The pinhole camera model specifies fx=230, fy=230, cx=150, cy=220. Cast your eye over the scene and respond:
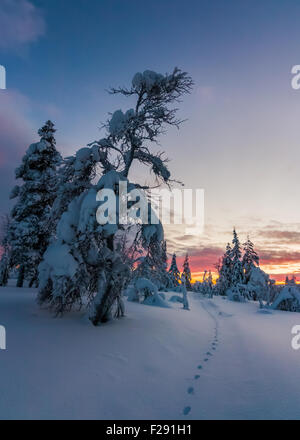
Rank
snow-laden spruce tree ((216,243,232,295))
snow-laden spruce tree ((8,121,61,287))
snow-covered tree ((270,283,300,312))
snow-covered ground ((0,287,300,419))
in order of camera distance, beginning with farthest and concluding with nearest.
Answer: snow-laden spruce tree ((216,243,232,295)), snow-covered tree ((270,283,300,312)), snow-laden spruce tree ((8,121,61,287)), snow-covered ground ((0,287,300,419))

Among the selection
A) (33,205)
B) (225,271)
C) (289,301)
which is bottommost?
(225,271)

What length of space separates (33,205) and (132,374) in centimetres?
1520

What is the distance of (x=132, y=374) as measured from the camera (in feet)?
14.9

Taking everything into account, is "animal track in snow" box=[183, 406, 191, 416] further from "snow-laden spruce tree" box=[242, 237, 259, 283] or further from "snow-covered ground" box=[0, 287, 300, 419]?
"snow-laden spruce tree" box=[242, 237, 259, 283]

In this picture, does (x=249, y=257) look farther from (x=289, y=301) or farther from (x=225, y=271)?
(x=289, y=301)

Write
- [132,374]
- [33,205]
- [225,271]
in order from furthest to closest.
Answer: [225,271], [33,205], [132,374]

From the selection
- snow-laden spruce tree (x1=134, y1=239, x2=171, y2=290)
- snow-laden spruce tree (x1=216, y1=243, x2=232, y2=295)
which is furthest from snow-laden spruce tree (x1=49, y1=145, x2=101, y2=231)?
snow-laden spruce tree (x1=216, y1=243, x2=232, y2=295)

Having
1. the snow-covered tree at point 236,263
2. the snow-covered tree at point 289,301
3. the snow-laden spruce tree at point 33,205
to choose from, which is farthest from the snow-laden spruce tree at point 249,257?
Result: the snow-laden spruce tree at point 33,205

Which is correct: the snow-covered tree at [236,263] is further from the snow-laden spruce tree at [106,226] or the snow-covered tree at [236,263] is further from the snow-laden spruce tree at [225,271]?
the snow-laden spruce tree at [106,226]

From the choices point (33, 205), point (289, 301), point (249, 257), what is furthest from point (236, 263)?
point (33, 205)

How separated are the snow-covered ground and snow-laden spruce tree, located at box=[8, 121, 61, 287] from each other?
963 centimetres

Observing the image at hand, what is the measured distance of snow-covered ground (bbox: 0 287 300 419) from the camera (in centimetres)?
340

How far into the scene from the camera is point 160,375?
471 cm
